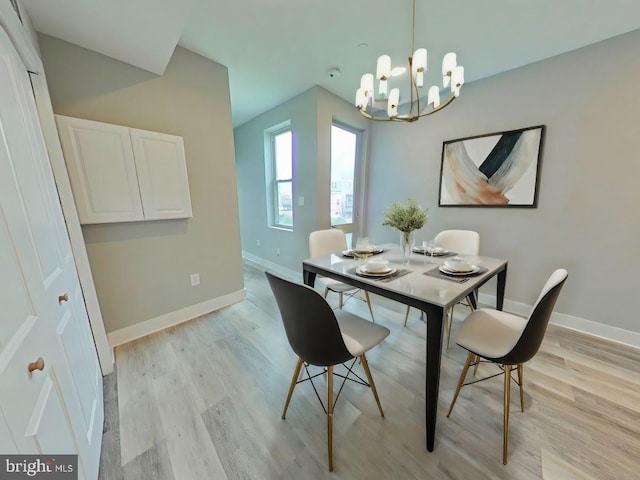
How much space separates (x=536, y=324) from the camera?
38.9 inches

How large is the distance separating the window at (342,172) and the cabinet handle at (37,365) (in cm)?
292

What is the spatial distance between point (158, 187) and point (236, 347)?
1.54m

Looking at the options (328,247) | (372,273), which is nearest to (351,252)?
(328,247)

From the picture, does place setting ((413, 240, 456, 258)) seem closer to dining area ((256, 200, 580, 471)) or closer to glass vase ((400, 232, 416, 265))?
dining area ((256, 200, 580, 471))

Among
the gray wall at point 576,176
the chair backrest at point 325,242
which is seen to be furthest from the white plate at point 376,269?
the gray wall at point 576,176

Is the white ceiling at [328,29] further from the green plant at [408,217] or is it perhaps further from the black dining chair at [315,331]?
the black dining chair at [315,331]

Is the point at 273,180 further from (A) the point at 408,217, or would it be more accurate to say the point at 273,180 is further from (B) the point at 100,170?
(A) the point at 408,217

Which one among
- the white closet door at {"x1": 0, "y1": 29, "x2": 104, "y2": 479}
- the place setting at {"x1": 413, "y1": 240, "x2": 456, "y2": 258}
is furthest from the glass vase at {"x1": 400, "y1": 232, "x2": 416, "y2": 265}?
the white closet door at {"x1": 0, "y1": 29, "x2": 104, "y2": 479}

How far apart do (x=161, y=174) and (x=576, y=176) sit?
12.1 ft

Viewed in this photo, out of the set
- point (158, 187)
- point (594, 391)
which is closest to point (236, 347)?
point (158, 187)

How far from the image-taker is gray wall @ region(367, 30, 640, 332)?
1.83m

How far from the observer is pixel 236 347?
1932 mm

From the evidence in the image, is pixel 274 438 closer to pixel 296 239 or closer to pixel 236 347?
pixel 236 347

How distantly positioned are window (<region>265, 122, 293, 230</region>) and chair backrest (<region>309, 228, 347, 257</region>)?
133 cm
